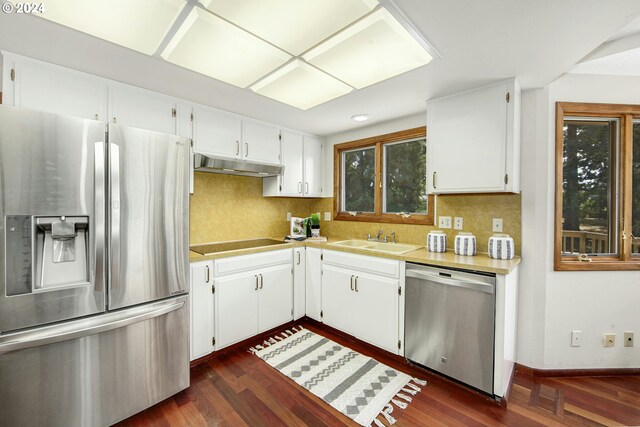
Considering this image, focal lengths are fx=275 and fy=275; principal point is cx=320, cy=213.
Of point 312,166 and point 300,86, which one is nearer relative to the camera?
point 300,86

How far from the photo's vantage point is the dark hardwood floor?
1.67 metres

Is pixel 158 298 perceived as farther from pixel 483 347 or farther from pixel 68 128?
pixel 483 347

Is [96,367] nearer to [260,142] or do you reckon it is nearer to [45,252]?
[45,252]

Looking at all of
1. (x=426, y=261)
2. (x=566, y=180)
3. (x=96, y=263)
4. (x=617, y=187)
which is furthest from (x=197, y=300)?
(x=617, y=187)

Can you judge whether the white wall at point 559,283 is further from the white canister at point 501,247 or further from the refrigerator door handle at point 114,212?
the refrigerator door handle at point 114,212

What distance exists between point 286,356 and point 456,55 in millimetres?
2517

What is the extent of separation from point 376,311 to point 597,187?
6.60 feet

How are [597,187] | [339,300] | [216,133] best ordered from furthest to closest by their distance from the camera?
1. [339,300]
2. [216,133]
3. [597,187]

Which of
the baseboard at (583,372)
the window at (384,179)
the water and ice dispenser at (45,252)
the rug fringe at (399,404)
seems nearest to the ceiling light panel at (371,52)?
the window at (384,179)

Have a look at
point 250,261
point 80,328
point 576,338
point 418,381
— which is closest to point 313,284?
point 250,261

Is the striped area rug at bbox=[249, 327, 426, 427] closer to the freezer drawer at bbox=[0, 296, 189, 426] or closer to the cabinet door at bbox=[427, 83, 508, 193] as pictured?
the freezer drawer at bbox=[0, 296, 189, 426]

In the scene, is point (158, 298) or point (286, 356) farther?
point (286, 356)

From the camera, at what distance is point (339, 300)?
2676 mm

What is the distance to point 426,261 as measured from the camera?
207 cm
